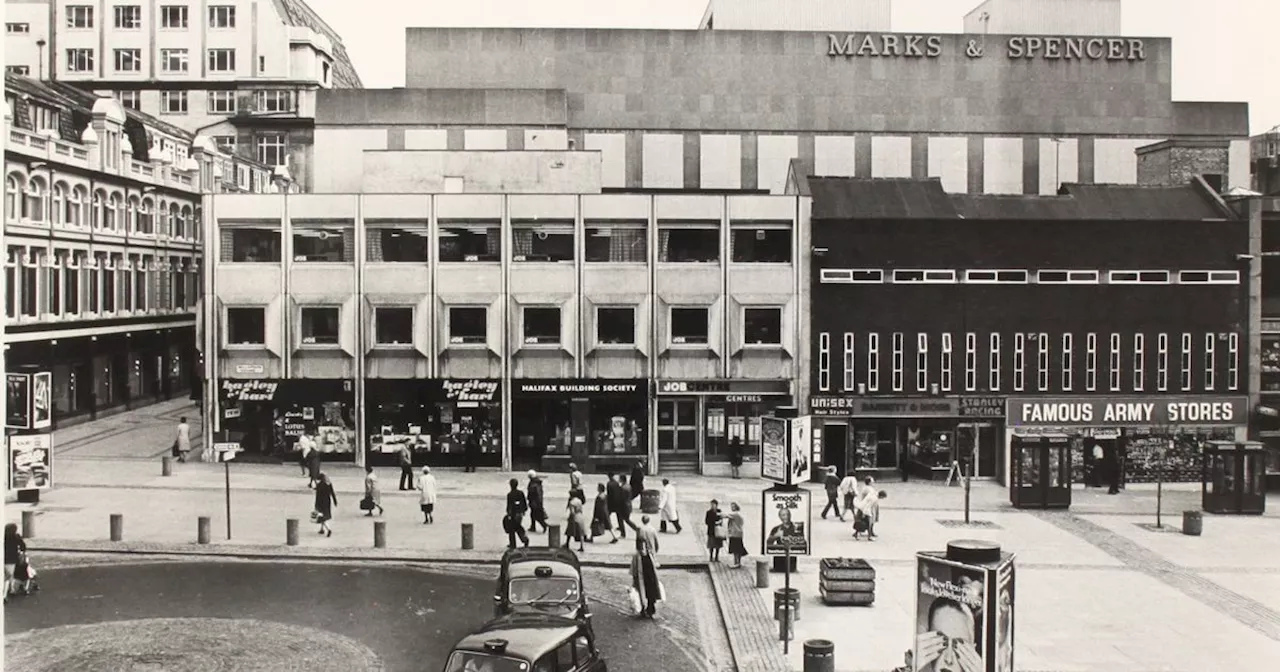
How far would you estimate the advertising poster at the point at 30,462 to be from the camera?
3188 cm

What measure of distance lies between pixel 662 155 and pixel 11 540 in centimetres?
4081

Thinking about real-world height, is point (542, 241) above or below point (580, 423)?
above

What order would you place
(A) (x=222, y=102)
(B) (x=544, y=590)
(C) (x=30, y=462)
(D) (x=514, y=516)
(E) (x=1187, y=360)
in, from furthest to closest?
(A) (x=222, y=102)
(E) (x=1187, y=360)
(C) (x=30, y=462)
(D) (x=514, y=516)
(B) (x=544, y=590)

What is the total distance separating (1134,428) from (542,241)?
953 inches

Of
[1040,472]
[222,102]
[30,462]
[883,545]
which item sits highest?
[222,102]

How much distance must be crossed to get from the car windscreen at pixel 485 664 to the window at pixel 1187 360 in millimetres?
37029

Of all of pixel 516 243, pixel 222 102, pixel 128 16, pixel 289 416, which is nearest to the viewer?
pixel 289 416

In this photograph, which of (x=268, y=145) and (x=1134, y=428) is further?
(x=268, y=145)

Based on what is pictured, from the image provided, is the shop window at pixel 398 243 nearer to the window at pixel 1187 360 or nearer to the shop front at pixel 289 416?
the shop front at pixel 289 416

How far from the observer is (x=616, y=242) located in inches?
1682

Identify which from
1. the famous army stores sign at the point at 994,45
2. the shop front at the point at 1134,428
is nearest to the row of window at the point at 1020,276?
the shop front at the point at 1134,428

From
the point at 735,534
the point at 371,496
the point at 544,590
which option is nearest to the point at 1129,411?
the point at 735,534

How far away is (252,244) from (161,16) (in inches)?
1430

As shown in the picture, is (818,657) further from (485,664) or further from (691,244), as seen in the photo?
(691,244)
